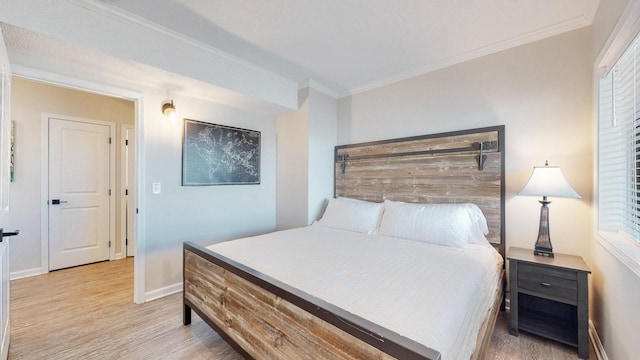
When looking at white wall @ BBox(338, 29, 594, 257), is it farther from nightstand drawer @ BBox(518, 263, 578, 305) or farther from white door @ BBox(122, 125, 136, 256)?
white door @ BBox(122, 125, 136, 256)

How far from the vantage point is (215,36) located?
7.48ft

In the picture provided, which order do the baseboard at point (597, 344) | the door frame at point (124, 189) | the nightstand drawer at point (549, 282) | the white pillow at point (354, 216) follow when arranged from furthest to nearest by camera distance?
the door frame at point (124, 189)
the white pillow at point (354, 216)
the nightstand drawer at point (549, 282)
the baseboard at point (597, 344)

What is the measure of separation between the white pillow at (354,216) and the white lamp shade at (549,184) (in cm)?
130

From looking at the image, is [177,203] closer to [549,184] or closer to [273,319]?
[273,319]

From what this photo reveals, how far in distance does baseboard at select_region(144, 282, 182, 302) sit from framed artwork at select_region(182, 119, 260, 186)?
43.4 inches

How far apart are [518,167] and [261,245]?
7.80 ft

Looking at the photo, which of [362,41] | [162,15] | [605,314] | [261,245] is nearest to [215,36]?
[162,15]

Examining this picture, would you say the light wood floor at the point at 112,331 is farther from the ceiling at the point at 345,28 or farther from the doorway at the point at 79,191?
the ceiling at the point at 345,28

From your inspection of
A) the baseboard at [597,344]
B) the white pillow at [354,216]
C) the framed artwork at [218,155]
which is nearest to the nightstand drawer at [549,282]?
the baseboard at [597,344]

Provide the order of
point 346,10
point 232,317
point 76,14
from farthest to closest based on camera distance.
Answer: point 346,10, point 76,14, point 232,317

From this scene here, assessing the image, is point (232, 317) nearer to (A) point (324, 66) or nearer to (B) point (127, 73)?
(B) point (127, 73)

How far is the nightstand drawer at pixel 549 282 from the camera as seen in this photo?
5.82 feet

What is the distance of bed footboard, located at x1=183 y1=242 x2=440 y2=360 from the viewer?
0.92 metres

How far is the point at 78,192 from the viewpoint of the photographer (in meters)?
3.52
